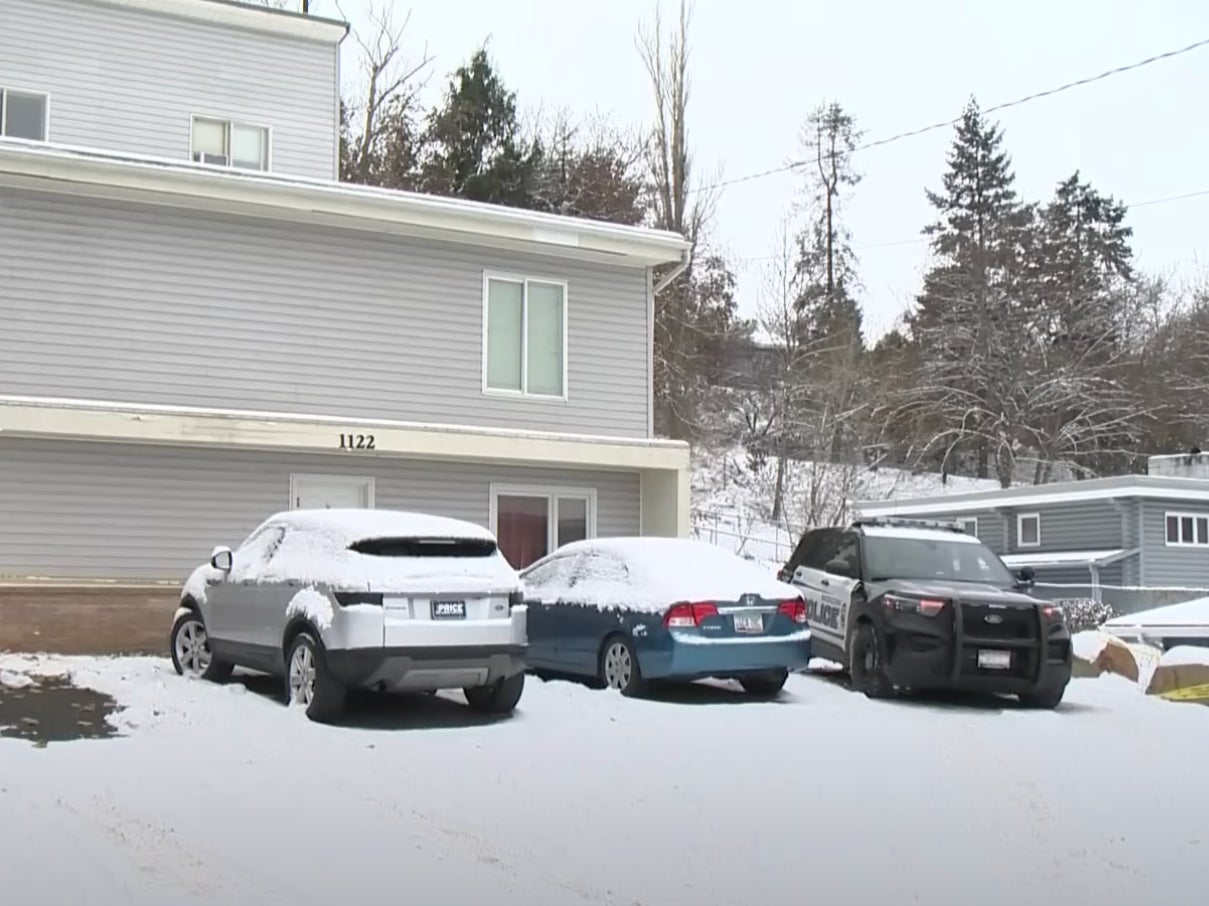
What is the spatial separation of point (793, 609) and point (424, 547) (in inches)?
147

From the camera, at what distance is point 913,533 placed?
14.8 metres

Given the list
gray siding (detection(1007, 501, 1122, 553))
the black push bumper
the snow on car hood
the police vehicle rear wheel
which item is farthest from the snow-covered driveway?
gray siding (detection(1007, 501, 1122, 553))

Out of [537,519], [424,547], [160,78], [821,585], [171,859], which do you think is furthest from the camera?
[160,78]


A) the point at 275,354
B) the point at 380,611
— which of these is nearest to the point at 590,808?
the point at 380,611

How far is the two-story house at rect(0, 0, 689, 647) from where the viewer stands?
51.2 feet

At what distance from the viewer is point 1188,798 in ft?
29.7

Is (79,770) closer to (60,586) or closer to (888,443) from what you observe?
(60,586)

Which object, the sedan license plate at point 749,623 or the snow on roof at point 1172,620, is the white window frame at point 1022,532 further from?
the sedan license plate at point 749,623

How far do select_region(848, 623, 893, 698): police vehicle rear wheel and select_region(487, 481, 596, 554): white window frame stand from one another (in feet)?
19.6

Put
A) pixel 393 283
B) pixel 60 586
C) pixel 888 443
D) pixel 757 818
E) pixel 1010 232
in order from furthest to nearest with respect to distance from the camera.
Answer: pixel 1010 232, pixel 888 443, pixel 393 283, pixel 60 586, pixel 757 818

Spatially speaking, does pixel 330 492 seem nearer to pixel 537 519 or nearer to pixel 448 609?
pixel 537 519

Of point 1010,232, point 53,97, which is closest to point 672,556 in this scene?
point 53,97

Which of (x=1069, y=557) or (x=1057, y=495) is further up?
(x=1057, y=495)

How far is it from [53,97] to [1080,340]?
40513 mm
